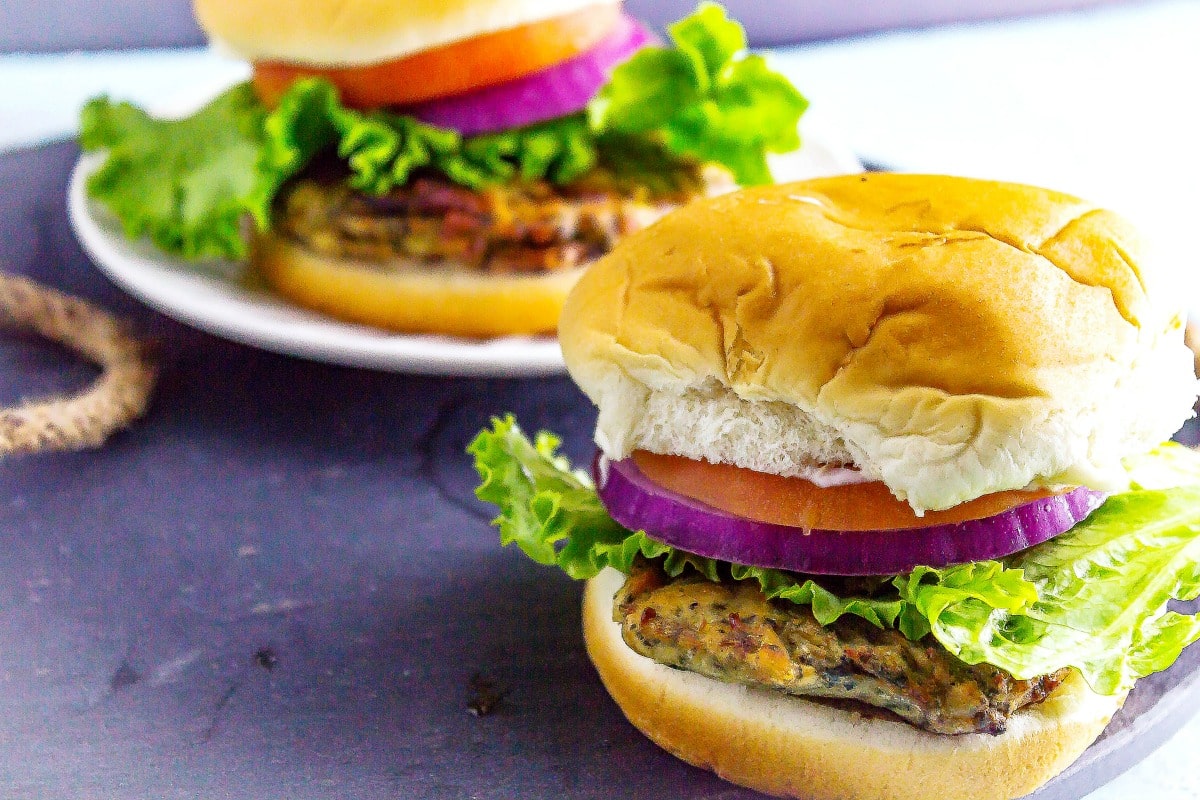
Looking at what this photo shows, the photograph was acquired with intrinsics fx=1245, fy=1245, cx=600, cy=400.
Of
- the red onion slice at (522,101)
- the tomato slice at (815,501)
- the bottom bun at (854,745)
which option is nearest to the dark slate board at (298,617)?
the bottom bun at (854,745)

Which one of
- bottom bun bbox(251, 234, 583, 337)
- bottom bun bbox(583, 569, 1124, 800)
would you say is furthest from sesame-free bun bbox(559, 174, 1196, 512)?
bottom bun bbox(251, 234, 583, 337)

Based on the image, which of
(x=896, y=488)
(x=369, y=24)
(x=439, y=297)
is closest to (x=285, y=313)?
(x=439, y=297)

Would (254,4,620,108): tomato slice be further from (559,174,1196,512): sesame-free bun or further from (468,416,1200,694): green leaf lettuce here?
(468,416,1200,694): green leaf lettuce

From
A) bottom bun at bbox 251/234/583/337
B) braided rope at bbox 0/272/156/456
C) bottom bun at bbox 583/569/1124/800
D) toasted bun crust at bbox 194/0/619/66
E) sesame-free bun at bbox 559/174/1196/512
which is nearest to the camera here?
sesame-free bun at bbox 559/174/1196/512

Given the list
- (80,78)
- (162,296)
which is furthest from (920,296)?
(80,78)

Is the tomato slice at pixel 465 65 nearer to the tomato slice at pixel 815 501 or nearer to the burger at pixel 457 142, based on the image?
the burger at pixel 457 142

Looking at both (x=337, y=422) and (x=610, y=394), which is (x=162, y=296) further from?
Result: (x=610, y=394)
